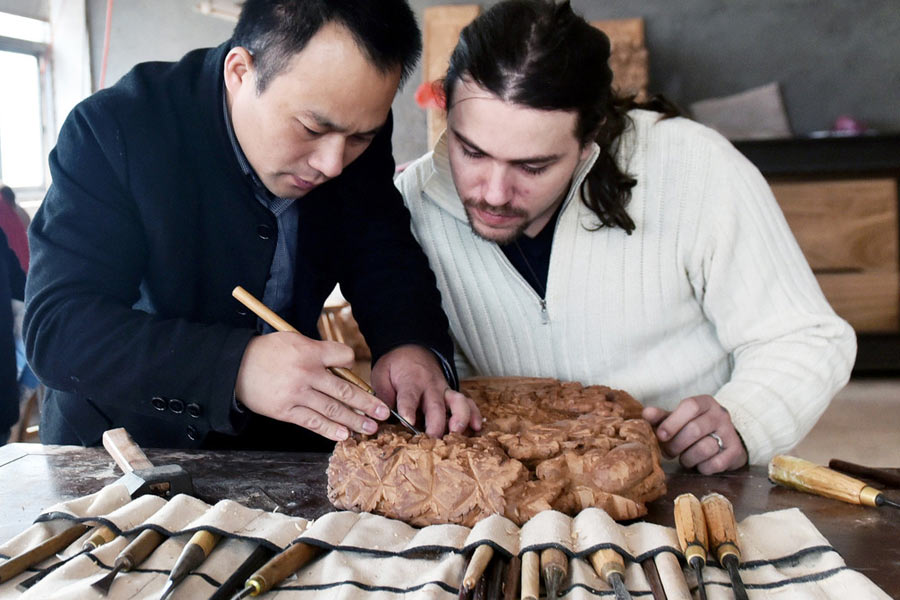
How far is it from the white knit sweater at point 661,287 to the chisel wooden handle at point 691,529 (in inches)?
31.7

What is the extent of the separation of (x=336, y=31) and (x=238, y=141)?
1.35ft

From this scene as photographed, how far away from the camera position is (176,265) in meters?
1.92

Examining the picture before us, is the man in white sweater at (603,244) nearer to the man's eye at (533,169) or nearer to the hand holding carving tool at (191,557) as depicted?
the man's eye at (533,169)

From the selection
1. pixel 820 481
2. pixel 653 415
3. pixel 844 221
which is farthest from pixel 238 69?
pixel 844 221

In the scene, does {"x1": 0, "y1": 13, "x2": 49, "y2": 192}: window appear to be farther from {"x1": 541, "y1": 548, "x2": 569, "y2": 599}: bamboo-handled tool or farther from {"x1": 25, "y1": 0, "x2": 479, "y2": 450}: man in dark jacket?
{"x1": 541, "y1": 548, "x2": 569, "y2": 599}: bamboo-handled tool

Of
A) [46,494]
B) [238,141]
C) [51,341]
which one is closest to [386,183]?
[238,141]

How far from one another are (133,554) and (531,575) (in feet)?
1.88

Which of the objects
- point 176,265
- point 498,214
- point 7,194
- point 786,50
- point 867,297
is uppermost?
point 786,50

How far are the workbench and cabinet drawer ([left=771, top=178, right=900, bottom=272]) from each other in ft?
14.9

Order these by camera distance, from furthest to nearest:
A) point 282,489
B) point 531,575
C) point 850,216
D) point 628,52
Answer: point 628,52
point 850,216
point 282,489
point 531,575

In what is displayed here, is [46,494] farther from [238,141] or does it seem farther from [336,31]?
[336,31]

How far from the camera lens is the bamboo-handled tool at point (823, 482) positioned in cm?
147

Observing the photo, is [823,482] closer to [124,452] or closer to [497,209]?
[497,209]

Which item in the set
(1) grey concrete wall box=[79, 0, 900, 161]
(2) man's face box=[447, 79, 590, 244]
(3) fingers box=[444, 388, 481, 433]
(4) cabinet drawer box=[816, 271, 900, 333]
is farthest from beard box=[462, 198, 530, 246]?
(1) grey concrete wall box=[79, 0, 900, 161]
